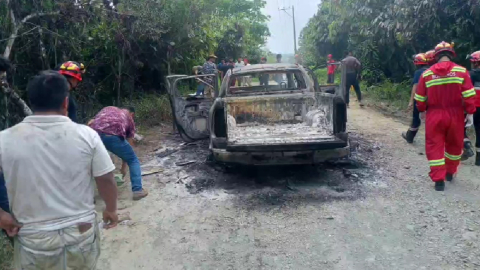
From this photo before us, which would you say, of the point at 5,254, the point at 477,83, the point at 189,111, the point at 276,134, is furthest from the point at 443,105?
the point at 5,254

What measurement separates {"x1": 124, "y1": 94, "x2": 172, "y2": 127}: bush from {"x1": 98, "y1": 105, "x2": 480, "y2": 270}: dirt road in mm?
3739

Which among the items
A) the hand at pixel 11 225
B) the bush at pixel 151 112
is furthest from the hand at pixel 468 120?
the bush at pixel 151 112

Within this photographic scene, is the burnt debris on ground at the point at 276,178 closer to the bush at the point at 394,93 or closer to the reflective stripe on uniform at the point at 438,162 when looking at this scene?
the reflective stripe on uniform at the point at 438,162

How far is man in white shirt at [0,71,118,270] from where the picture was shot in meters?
2.13

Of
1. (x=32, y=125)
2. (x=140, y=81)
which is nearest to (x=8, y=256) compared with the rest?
(x=32, y=125)

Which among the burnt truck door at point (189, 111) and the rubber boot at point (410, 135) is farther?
the rubber boot at point (410, 135)

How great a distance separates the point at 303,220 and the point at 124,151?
7.01 ft

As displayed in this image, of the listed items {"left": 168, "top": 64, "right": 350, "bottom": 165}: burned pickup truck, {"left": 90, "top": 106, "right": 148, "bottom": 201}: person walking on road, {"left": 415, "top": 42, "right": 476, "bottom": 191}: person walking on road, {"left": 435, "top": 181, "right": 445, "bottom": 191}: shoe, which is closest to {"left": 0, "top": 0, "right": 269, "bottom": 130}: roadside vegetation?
{"left": 90, "top": 106, "right": 148, "bottom": 201}: person walking on road

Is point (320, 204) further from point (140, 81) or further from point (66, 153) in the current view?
point (140, 81)

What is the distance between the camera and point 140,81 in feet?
39.4

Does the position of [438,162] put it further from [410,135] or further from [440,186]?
[410,135]

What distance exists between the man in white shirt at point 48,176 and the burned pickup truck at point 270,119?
3021 mm

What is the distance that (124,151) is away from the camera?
16.1 ft

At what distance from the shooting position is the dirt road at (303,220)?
353 centimetres
